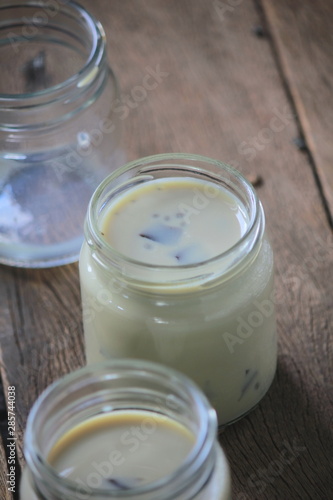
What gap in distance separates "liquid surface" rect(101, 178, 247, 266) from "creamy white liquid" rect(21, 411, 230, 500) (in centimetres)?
20

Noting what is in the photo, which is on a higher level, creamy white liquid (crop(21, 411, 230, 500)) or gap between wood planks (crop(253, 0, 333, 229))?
creamy white liquid (crop(21, 411, 230, 500))

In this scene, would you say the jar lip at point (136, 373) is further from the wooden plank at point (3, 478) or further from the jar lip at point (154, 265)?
the wooden plank at point (3, 478)

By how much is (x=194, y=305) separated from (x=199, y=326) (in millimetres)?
23

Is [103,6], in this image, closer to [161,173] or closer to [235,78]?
[235,78]

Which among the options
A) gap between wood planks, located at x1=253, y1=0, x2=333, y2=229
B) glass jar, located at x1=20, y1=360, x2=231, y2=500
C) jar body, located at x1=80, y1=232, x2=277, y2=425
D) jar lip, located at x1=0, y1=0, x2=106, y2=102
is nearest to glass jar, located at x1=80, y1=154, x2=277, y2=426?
jar body, located at x1=80, y1=232, x2=277, y2=425

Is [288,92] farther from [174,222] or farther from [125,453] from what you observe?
[125,453]

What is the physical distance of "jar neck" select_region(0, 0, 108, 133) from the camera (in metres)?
1.25

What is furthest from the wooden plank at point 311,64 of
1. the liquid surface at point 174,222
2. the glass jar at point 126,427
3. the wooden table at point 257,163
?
the glass jar at point 126,427

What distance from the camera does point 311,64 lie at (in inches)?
61.8

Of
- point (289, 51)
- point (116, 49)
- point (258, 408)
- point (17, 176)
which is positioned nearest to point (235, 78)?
point (289, 51)

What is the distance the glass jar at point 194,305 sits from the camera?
100 centimetres

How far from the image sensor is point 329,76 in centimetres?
155

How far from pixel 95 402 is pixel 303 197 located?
0.58 m

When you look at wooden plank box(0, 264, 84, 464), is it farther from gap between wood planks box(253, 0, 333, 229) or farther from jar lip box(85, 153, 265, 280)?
gap between wood planks box(253, 0, 333, 229)
